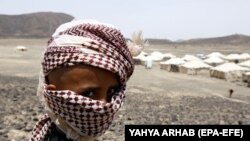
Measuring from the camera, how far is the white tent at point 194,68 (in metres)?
41.2

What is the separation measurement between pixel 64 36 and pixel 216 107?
61.2 ft

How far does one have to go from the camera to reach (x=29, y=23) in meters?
185

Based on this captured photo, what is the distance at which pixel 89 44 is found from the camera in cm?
192

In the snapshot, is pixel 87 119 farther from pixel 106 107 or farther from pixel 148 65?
pixel 148 65

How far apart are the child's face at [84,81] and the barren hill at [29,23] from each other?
547ft

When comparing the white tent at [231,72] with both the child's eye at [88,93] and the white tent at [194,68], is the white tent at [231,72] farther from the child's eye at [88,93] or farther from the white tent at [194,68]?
the child's eye at [88,93]

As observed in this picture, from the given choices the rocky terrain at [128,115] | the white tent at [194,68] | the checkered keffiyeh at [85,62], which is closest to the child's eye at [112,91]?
the checkered keffiyeh at [85,62]

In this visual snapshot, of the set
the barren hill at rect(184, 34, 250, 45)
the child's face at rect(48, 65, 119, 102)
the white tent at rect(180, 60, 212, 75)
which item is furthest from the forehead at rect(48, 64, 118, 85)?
the barren hill at rect(184, 34, 250, 45)

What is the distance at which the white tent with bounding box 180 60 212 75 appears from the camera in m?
41.2

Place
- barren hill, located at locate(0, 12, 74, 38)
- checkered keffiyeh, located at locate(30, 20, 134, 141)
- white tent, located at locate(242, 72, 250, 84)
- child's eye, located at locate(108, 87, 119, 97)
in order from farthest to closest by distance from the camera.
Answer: barren hill, located at locate(0, 12, 74, 38) < white tent, located at locate(242, 72, 250, 84) < child's eye, located at locate(108, 87, 119, 97) < checkered keffiyeh, located at locate(30, 20, 134, 141)

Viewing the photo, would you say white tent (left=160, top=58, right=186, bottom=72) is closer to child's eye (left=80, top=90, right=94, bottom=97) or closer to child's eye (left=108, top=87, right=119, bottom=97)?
child's eye (left=108, top=87, right=119, bottom=97)

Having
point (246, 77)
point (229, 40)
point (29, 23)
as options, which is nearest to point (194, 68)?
point (246, 77)

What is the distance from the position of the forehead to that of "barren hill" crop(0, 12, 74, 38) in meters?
167

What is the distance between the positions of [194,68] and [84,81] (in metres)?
40.0
